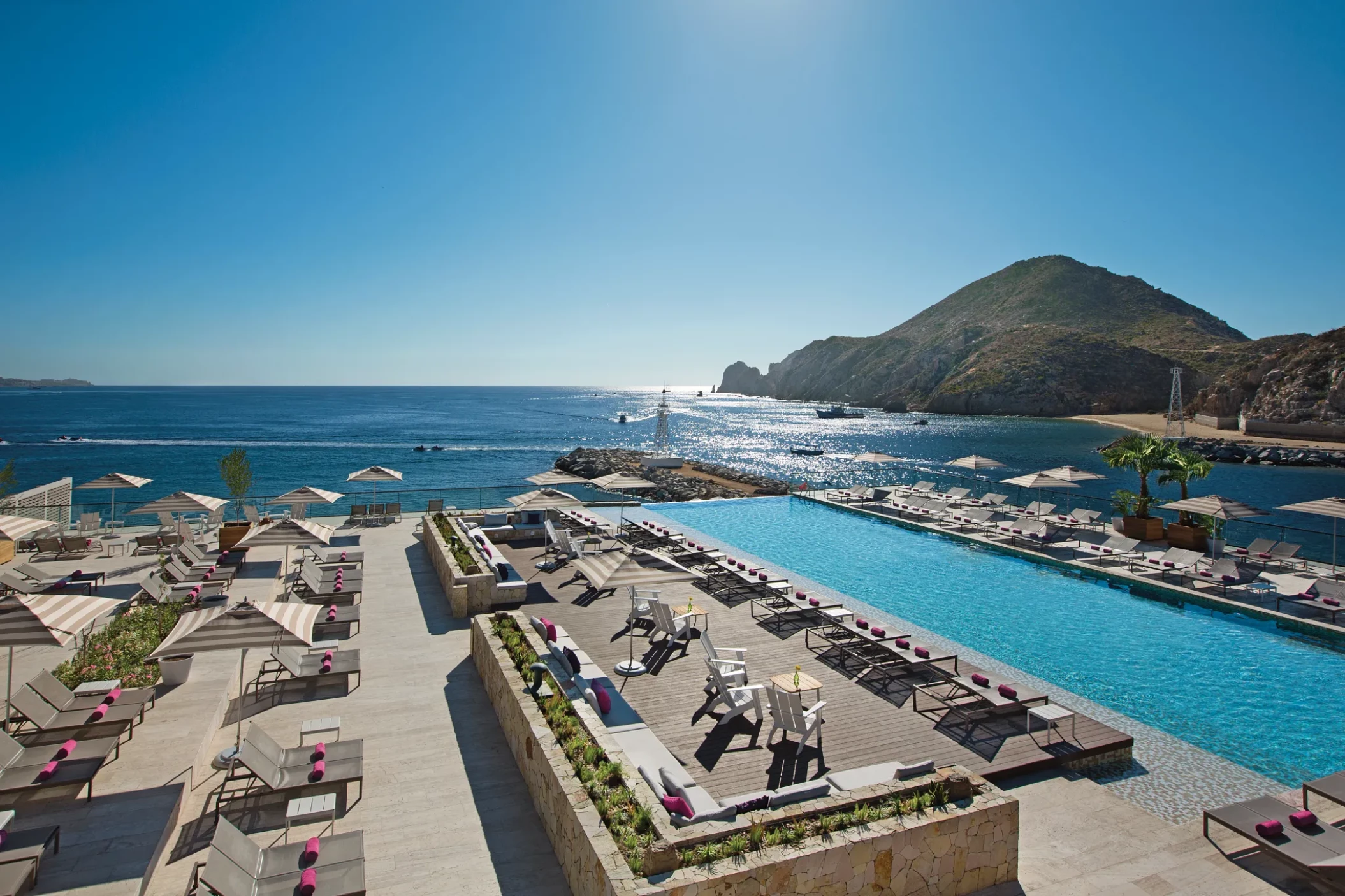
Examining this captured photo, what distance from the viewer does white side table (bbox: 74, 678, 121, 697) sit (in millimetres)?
8609

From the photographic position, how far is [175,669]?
9648mm

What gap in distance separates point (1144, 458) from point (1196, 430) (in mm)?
84529

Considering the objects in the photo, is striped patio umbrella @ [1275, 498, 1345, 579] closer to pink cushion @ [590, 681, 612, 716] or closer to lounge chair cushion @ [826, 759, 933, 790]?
lounge chair cushion @ [826, 759, 933, 790]

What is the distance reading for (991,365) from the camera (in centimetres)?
13262

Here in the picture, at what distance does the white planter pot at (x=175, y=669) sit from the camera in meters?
9.63

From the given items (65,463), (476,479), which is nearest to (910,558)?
(476,479)

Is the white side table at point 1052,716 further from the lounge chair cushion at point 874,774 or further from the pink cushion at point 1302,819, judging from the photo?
the lounge chair cushion at point 874,774

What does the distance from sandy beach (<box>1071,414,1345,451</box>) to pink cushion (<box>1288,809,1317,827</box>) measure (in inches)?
3352

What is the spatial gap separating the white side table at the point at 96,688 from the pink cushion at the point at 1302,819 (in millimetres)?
13148

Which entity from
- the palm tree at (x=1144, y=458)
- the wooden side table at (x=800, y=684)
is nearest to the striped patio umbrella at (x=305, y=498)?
the wooden side table at (x=800, y=684)

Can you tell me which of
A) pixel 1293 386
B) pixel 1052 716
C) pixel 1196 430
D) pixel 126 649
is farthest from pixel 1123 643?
pixel 1196 430

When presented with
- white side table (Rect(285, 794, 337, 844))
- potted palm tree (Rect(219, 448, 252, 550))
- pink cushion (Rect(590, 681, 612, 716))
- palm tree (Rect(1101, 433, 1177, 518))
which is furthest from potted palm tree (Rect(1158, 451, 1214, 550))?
potted palm tree (Rect(219, 448, 252, 550))

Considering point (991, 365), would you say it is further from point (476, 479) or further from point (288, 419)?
point (288, 419)

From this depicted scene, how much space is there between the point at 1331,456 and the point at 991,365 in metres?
70.7
